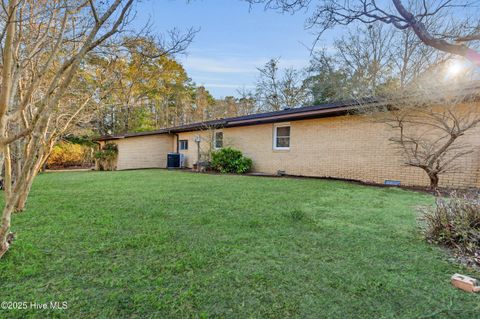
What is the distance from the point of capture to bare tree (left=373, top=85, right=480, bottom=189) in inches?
231

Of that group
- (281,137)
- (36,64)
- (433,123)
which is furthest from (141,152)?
(433,123)

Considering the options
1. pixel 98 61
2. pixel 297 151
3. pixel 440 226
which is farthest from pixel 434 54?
pixel 98 61

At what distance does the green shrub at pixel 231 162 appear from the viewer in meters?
11.5

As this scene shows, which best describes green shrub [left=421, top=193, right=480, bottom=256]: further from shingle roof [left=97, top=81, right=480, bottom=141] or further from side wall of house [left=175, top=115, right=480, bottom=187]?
side wall of house [left=175, top=115, right=480, bottom=187]

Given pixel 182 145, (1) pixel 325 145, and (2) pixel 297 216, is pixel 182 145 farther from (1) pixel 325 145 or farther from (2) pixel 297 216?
(2) pixel 297 216

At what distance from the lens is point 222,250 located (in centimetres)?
258

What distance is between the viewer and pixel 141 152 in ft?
53.5

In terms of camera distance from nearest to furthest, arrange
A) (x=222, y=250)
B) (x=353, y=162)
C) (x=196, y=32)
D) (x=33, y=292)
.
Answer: (x=33, y=292) < (x=222, y=250) < (x=196, y=32) < (x=353, y=162)

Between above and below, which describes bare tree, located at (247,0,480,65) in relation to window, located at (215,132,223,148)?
above

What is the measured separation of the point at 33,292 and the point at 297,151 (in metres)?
9.49

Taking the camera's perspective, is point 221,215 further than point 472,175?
No

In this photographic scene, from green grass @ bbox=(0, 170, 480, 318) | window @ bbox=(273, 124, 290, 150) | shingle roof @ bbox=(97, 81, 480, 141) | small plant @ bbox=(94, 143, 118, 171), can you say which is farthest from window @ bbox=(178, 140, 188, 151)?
green grass @ bbox=(0, 170, 480, 318)

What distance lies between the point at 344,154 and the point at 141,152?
1275 cm

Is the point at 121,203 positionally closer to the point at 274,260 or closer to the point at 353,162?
the point at 274,260
